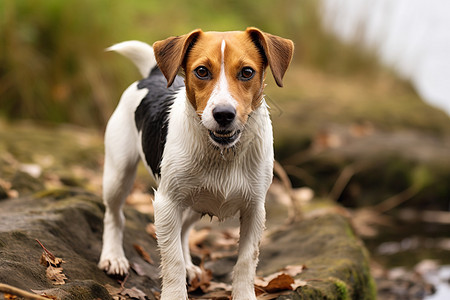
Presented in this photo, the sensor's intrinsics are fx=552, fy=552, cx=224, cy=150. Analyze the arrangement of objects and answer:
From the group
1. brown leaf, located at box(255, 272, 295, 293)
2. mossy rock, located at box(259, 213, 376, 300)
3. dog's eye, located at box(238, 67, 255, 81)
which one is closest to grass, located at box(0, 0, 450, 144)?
mossy rock, located at box(259, 213, 376, 300)

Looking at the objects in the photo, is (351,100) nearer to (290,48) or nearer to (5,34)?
(5,34)

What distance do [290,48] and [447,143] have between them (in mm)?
7953

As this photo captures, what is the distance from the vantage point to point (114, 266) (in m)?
3.79

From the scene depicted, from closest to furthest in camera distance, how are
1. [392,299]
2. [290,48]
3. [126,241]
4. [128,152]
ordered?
[290,48], [128,152], [126,241], [392,299]

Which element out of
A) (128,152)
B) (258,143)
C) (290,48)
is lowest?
(128,152)

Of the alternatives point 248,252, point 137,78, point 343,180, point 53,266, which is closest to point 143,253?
point 53,266

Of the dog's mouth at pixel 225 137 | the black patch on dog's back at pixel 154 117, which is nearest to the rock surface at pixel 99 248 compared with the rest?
the black patch on dog's back at pixel 154 117

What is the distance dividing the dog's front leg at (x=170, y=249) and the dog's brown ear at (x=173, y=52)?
738mm

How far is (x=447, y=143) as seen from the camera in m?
10.2

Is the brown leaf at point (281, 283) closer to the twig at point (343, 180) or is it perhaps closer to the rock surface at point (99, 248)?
the rock surface at point (99, 248)

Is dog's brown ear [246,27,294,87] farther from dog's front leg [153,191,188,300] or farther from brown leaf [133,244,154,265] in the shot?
brown leaf [133,244,154,265]

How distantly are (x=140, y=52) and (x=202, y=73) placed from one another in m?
1.43

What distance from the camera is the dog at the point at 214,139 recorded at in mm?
2967

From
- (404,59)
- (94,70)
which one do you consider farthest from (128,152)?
(404,59)
